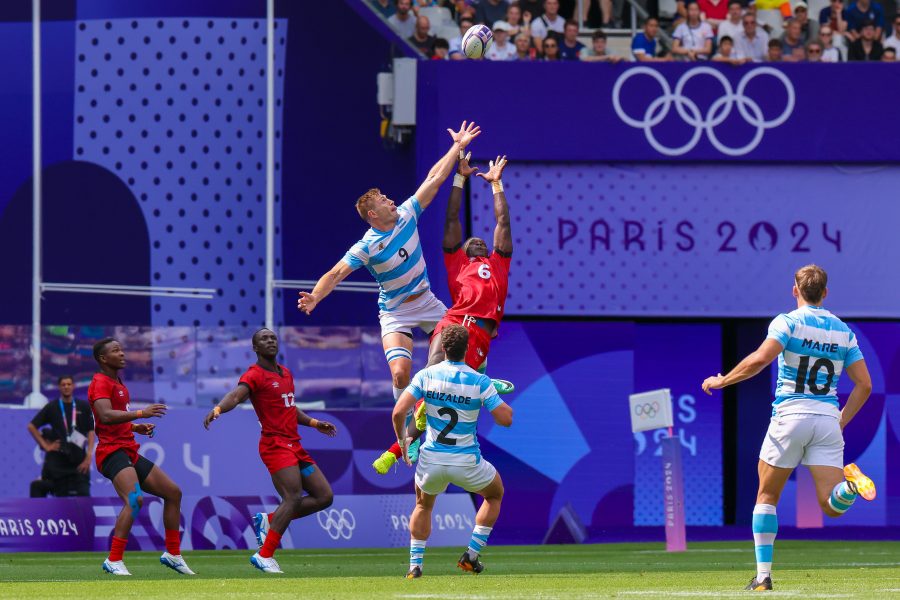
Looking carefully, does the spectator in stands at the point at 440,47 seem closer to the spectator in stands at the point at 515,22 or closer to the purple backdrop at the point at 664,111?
the purple backdrop at the point at 664,111

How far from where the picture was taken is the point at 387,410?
833 inches

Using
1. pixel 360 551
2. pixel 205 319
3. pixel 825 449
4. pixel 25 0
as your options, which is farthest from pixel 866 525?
pixel 25 0

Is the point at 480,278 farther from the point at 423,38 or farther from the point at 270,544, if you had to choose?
the point at 423,38

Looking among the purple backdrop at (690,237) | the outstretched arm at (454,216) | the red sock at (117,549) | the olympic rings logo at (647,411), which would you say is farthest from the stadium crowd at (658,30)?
the red sock at (117,549)

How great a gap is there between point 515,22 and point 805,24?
13.6ft

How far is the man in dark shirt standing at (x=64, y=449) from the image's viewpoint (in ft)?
65.7

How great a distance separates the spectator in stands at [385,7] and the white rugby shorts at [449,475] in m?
11.5

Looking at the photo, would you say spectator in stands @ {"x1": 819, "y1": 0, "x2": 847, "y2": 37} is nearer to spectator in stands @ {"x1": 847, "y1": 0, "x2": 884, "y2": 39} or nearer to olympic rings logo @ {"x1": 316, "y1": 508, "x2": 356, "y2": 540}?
spectator in stands @ {"x1": 847, "y1": 0, "x2": 884, "y2": 39}

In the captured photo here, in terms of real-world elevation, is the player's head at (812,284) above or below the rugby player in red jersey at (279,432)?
above

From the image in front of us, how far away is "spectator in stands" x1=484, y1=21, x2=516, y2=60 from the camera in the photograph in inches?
878

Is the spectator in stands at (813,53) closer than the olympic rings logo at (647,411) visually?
No

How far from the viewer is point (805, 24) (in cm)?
2341

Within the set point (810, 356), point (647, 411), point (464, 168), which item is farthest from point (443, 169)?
point (647, 411)

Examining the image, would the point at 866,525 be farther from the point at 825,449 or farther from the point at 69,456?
the point at 825,449
